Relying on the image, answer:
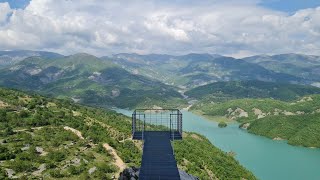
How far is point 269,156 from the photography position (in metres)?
125

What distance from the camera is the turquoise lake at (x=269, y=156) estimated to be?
102812mm

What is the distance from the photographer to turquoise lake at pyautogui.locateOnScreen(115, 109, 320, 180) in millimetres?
102812

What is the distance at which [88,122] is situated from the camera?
236ft

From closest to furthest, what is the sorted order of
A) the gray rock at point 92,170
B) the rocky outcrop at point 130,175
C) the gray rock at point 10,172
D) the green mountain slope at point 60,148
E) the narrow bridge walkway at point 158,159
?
the narrow bridge walkway at point 158,159, the rocky outcrop at point 130,175, the gray rock at point 10,172, the green mountain slope at point 60,148, the gray rock at point 92,170

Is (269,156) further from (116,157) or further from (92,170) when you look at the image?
(92,170)

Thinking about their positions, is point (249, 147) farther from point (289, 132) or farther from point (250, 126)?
point (250, 126)

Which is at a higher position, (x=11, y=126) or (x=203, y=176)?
(x=11, y=126)

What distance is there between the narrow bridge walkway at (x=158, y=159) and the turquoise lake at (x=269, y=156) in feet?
240

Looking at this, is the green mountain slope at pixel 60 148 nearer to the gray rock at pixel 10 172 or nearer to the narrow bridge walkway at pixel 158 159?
the gray rock at pixel 10 172

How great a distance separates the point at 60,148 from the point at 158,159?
24150 millimetres

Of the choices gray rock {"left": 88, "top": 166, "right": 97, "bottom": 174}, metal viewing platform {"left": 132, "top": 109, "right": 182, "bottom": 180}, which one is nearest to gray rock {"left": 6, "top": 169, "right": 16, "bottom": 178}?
gray rock {"left": 88, "top": 166, "right": 97, "bottom": 174}

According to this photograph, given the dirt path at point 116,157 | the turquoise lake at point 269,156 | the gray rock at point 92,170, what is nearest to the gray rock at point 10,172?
the gray rock at point 92,170

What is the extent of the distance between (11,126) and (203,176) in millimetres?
34693

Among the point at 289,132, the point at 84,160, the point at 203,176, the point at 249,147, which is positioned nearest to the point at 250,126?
the point at 289,132
